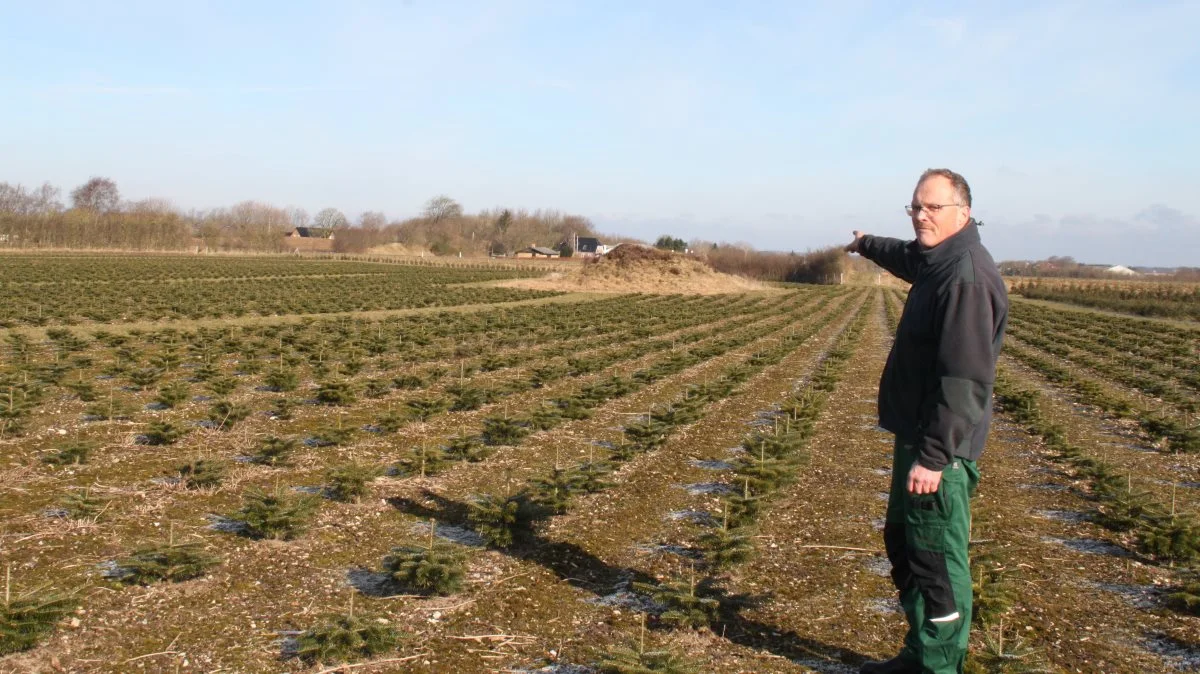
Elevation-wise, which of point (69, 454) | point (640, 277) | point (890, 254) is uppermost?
point (890, 254)

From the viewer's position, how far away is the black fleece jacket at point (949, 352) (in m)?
3.70

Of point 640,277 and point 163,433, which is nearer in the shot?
point 163,433

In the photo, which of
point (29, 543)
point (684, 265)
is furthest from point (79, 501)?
point (684, 265)

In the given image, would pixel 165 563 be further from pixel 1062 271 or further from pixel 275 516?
pixel 1062 271

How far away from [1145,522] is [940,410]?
4.67 metres

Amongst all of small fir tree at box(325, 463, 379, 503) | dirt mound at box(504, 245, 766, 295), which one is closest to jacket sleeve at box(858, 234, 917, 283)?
small fir tree at box(325, 463, 379, 503)

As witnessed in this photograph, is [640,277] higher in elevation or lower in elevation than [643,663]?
higher

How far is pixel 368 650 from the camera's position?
469 centimetres

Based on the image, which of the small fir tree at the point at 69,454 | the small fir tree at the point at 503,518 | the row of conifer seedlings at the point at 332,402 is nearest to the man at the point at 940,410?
the small fir tree at the point at 503,518

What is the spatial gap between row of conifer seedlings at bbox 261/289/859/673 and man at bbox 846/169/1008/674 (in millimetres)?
1262

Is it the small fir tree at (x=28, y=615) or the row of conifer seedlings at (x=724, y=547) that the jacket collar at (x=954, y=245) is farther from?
the small fir tree at (x=28, y=615)

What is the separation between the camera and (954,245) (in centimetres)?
395

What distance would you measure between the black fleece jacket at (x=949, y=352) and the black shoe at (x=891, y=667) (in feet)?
3.51

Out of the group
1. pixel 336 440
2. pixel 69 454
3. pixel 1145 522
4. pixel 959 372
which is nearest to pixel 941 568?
pixel 959 372
